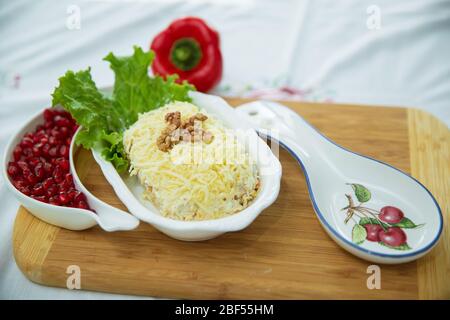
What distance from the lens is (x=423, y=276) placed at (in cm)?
236

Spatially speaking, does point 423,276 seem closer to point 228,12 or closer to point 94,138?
point 94,138

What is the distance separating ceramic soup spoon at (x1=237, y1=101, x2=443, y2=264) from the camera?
7.93 feet

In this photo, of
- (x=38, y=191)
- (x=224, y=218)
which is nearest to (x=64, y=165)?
(x=38, y=191)

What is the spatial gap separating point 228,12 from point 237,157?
8.52ft

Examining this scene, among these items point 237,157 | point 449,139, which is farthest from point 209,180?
point 449,139

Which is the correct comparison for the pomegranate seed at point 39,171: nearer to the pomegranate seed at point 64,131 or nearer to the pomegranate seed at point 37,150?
the pomegranate seed at point 37,150

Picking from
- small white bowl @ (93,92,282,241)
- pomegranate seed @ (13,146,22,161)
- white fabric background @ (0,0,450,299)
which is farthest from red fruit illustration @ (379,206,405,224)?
pomegranate seed @ (13,146,22,161)

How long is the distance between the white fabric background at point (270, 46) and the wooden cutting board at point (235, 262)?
133 centimetres

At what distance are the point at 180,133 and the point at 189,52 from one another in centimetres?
142

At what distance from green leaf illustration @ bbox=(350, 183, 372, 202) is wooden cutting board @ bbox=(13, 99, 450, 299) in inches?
11.1

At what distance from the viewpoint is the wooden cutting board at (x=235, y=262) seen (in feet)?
7.64

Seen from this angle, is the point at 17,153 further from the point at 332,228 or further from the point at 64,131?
the point at 332,228

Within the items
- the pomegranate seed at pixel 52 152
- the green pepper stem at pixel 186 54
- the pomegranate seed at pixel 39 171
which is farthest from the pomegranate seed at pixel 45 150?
the green pepper stem at pixel 186 54

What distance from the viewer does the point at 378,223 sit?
255 centimetres
